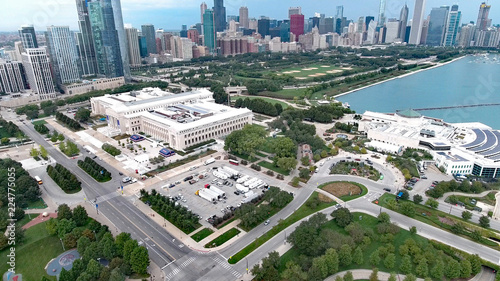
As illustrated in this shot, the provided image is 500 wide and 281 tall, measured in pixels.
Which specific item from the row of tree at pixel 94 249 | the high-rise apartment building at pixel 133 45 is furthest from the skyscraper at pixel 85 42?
the row of tree at pixel 94 249

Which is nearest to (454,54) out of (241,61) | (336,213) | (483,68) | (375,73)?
(483,68)

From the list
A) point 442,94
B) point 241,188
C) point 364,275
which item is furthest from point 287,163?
point 442,94

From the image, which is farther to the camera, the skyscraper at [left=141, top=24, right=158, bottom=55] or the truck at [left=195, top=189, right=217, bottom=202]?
the skyscraper at [left=141, top=24, right=158, bottom=55]

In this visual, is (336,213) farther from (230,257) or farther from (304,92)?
(304,92)

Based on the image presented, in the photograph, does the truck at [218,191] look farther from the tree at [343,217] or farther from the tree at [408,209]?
the tree at [408,209]

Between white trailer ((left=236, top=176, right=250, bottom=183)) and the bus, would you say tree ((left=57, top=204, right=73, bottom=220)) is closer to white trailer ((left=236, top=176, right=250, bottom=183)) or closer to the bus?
the bus

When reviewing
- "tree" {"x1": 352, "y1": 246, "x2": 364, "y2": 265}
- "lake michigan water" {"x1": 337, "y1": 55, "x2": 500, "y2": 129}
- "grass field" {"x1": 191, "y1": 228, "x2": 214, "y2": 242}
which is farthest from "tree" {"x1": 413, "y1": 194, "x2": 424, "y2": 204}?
"lake michigan water" {"x1": 337, "y1": 55, "x2": 500, "y2": 129}
